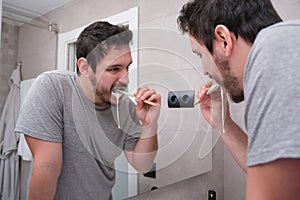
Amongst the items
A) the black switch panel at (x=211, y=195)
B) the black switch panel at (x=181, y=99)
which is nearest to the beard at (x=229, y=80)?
the black switch panel at (x=181, y=99)

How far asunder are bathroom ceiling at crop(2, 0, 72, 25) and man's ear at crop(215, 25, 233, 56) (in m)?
0.49

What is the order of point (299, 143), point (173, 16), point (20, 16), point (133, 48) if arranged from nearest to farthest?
point (299, 143)
point (20, 16)
point (133, 48)
point (173, 16)

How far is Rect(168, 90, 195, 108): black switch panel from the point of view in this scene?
1035 mm

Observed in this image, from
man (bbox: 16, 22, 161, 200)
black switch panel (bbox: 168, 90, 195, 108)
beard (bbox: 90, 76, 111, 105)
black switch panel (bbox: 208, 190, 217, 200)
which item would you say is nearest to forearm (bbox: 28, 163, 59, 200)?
man (bbox: 16, 22, 161, 200)

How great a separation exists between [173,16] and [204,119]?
0.51 m

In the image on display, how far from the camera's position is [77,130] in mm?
801

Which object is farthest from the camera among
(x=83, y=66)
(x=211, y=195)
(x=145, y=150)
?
(x=211, y=195)

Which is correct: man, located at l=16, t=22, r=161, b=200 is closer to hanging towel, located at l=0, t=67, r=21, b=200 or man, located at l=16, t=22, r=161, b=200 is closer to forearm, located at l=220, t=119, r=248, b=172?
hanging towel, located at l=0, t=67, r=21, b=200

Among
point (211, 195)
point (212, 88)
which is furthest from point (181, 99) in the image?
point (211, 195)

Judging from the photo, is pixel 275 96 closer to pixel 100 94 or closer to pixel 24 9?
pixel 100 94

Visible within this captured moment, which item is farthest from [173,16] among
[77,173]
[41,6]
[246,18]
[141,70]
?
[77,173]

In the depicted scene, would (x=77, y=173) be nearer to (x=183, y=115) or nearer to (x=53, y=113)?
(x=53, y=113)

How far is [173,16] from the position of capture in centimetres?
125

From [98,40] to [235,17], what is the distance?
15.8 inches
